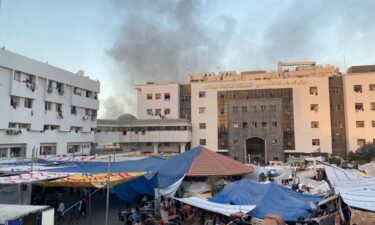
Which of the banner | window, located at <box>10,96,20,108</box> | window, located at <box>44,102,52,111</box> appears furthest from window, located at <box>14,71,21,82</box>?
the banner

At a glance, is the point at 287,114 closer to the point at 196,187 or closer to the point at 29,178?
the point at 196,187

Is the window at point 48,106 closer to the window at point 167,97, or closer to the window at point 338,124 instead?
the window at point 167,97

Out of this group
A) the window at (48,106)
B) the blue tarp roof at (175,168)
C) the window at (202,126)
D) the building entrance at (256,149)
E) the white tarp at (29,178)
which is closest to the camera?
the white tarp at (29,178)

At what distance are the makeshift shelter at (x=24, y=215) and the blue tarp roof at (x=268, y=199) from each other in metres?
8.44

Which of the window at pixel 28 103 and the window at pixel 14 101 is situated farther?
the window at pixel 28 103

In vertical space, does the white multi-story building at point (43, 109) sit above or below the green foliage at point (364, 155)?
above

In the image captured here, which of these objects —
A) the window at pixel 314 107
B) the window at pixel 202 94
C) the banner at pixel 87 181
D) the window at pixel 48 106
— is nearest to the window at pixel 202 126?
the window at pixel 202 94

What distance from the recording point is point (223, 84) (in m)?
52.2

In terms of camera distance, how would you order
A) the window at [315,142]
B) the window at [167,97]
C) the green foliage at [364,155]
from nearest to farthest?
the green foliage at [364,155]
the window at [315,142]
the window at [167,97]

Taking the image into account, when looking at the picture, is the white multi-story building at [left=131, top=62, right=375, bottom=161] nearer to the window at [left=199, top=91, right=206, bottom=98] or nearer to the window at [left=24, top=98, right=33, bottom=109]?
the window at [left=199, top=91, right=206, bottom=98]

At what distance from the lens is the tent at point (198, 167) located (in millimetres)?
20656

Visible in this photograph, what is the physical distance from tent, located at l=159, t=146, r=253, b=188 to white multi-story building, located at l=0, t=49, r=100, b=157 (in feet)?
34.0

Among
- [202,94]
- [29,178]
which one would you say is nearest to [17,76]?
[29,178]

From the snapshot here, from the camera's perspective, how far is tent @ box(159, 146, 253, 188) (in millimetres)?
20656
